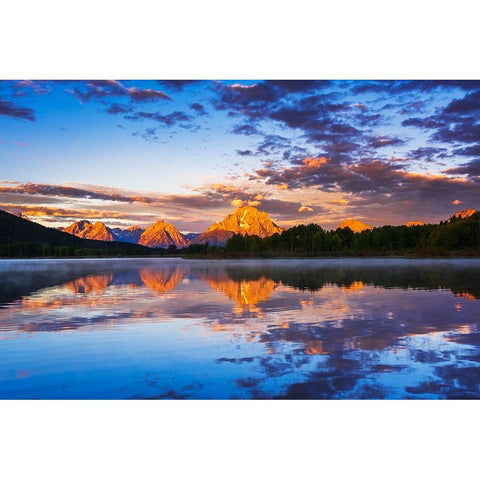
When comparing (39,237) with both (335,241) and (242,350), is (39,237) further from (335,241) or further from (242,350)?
(242,350)

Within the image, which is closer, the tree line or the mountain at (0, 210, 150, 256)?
the tree line

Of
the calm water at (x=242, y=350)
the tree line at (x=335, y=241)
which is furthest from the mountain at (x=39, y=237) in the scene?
the calm water at (x=242, y=350)

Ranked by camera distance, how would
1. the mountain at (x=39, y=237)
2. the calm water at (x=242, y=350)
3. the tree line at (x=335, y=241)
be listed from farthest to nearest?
the mountain at (x=39, y=237)
the tree line at (x=335, y=241)
the calm water at (x=242, y=350)

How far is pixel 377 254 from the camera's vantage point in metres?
121

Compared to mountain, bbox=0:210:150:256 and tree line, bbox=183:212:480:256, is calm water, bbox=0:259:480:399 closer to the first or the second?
tree line, bbox=183:212:480:256

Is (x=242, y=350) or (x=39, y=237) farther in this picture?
(x=39, y=237)

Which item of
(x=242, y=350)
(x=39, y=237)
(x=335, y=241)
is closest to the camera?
(x=242, y=350)

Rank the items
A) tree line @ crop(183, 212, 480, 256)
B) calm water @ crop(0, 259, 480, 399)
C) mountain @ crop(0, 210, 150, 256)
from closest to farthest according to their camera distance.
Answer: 1. calm water @ crop(0, 259, 480, 399)
2. tree line @ crop(183, 212, 480, 256)
3. mountain @ crop(0, 210, 150, 256)

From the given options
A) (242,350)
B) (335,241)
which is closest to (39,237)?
(335,241)

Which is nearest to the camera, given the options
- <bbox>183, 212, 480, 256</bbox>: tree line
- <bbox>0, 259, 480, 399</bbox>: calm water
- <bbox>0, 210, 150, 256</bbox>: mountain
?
<bbox>0, 259, 480, 399</bbox>: calm water

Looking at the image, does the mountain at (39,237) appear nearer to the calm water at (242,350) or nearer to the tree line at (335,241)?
the tree line at (335,241)

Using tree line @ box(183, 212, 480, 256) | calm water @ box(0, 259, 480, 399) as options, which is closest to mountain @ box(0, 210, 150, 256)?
tree line @ box(183, 212, 480, 256)

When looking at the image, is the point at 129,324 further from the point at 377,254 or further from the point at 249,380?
the point at 377,254

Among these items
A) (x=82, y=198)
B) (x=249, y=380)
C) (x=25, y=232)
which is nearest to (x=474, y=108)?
(x=249, y=380)
